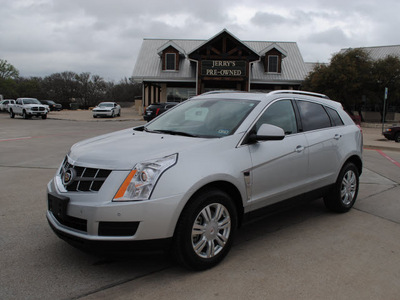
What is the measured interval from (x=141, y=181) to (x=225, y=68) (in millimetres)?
28743

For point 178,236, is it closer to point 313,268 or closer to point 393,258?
point 313,268

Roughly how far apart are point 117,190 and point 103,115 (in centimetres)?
3434

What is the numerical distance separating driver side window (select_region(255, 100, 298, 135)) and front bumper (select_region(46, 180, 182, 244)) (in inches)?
64.4

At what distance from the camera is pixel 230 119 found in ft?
13.3

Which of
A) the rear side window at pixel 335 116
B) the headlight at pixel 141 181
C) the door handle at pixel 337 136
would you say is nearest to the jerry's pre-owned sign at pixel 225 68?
the rear side window at pixel 335 116

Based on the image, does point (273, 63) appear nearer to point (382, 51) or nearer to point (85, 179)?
point (382, 51)

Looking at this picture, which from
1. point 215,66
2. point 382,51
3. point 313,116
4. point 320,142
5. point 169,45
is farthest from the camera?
point 382,51

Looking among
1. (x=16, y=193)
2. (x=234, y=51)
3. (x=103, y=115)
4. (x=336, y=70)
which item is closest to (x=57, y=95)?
(x=103, y=115)

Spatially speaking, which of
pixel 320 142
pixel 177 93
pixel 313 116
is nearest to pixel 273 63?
pixel 177 93

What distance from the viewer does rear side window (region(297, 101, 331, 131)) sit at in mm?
4682

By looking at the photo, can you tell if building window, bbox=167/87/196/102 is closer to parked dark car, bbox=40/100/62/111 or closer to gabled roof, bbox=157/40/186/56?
gabled roof, bbox=157/40/186/56

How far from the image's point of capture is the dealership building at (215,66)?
30.7 metres

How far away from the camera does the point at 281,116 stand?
440 cm

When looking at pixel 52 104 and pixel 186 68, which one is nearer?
pixel 186 68
